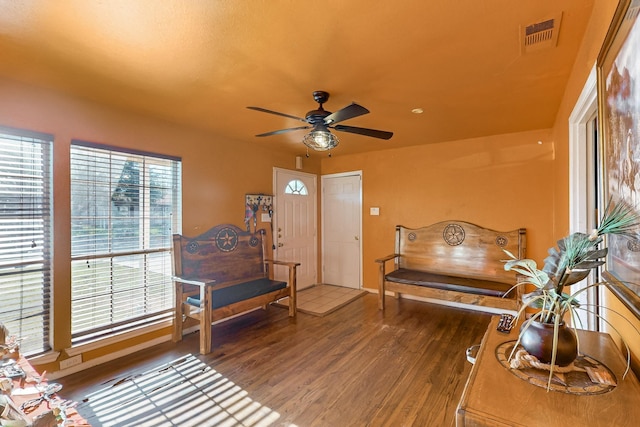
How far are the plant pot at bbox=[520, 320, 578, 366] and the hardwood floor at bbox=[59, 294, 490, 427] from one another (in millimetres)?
1227

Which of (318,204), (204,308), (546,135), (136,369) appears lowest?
(136,369)

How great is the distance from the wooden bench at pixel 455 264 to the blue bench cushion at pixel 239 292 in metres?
1.53

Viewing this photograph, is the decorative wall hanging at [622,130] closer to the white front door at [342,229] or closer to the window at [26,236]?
the window at [26,236]

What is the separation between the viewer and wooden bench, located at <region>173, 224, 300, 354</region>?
2.96 metres

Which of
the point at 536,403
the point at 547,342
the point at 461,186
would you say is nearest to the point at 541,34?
the point at 547,342

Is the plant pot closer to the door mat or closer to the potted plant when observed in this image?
the potted plant

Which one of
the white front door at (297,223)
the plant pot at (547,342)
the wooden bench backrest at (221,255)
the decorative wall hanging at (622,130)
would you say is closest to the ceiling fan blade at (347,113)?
the decorative wall hanging at (622,130)

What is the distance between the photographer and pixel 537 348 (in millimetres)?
1018

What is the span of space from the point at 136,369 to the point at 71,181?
174 cm

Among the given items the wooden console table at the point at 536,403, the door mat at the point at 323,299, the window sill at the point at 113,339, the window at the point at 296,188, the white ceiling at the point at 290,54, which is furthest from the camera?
the window at the point at 296,188

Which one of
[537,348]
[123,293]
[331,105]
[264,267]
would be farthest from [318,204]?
[537,348]

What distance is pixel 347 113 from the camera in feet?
6.82

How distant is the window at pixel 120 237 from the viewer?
2.62 m

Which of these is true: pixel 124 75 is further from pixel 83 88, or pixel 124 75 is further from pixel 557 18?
pixel 557 18
